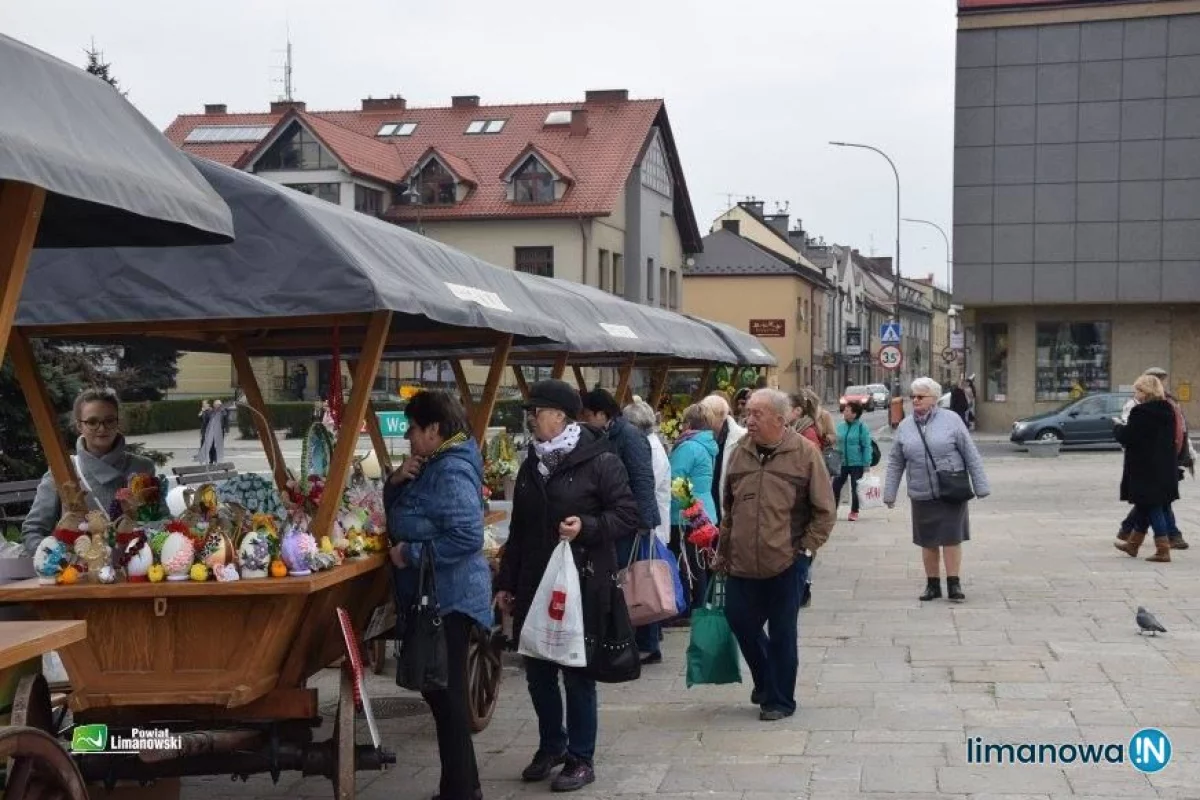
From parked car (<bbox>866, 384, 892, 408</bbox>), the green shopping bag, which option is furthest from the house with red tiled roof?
the green shopping bag

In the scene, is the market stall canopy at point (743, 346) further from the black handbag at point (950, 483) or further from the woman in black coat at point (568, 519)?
the woman in black coat at point (568, 519)

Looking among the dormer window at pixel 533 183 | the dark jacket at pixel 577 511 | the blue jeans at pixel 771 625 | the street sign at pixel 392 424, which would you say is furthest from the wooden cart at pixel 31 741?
the dormer window at pixel 533 183

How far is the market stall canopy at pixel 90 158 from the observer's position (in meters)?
3.75

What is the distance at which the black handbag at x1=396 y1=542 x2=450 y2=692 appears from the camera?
237 inches

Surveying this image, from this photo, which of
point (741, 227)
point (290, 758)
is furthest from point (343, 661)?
point (741, 227)

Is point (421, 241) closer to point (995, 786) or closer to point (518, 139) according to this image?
point (995, 786)

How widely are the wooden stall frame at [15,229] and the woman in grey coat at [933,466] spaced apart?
8165mm

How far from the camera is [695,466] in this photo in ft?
34.3

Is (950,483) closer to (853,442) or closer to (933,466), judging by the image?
(933,466)

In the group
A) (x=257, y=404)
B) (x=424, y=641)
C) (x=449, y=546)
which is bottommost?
(x=424, y=641)

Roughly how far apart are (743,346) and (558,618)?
14795 mm

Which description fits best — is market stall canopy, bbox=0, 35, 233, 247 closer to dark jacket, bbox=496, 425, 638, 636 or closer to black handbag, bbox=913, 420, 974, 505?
dark jacket, bbox=496, 425, 638, 636

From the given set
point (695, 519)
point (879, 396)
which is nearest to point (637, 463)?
point (695, 519)

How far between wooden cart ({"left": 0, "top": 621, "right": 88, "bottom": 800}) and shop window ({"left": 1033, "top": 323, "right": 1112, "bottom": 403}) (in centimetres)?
4145
